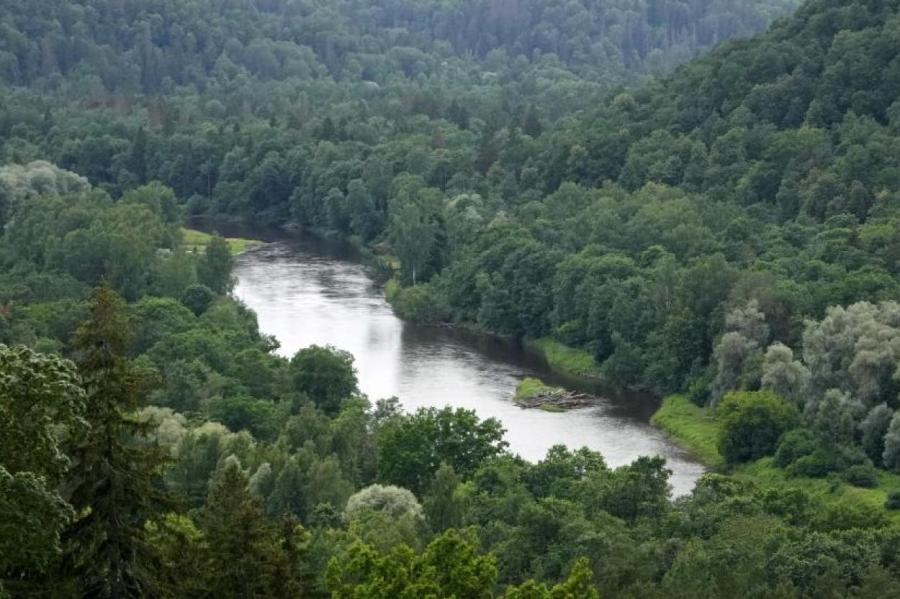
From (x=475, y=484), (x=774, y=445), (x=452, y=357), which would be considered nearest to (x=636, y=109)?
(x=452, y=357)

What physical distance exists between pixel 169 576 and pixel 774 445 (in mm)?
54067

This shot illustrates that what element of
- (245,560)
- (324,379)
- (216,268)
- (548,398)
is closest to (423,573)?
(245,560)

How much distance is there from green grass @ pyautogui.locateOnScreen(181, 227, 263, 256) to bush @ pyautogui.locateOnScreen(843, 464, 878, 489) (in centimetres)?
6533

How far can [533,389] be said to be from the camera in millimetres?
92000

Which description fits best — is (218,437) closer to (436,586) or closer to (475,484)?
(475,484)

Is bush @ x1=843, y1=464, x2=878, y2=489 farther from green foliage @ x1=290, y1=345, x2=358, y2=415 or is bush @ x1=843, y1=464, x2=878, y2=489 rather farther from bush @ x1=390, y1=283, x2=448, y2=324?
bush @ x1=390, y1=283, x2=448, y2=324

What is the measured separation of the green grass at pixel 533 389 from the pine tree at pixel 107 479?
64021 millimetres

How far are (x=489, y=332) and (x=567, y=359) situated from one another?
8.90 m

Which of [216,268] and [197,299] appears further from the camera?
[216,268]

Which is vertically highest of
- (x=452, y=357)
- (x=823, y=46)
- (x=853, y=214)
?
(x=823, y=46)

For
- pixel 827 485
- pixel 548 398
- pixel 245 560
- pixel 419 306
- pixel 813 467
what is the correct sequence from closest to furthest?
pixel 245 560 < pixel 827 485 < pixel 813 467 < pixel 548 398 < pixel 419 306

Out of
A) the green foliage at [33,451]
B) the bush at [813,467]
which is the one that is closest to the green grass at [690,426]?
the bush at [813,467]

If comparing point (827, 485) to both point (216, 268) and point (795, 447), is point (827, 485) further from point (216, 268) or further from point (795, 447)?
point (216, 268)

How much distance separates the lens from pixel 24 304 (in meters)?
96.4
